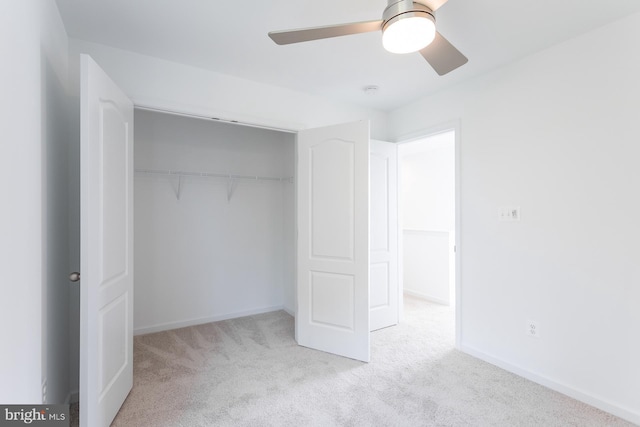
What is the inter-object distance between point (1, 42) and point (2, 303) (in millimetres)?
842

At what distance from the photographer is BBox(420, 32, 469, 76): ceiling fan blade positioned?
153 centimetres

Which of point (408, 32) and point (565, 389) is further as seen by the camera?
point (565, 389)

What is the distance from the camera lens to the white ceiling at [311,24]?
180 cm

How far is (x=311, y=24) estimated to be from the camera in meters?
1.97

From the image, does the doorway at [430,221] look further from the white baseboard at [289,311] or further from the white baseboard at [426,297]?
the white baseboard at [289,311]

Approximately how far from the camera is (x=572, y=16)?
1897mm

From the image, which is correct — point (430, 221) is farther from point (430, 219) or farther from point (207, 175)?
point (207, 175)

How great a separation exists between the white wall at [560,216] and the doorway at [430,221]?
5.39ft

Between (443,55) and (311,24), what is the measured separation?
0.88m

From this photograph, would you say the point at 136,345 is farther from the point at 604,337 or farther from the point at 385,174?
the point at 604,337

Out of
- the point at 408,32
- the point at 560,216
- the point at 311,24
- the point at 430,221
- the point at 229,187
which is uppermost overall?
the point at 311,24

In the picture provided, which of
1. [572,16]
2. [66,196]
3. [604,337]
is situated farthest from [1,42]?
[604,337]

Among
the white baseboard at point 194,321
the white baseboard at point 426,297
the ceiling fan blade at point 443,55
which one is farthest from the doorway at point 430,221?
the ceiling fan blade at point 443,55

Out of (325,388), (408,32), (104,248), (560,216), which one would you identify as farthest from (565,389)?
(104,248)
